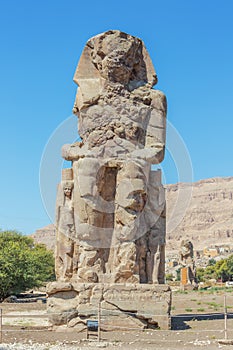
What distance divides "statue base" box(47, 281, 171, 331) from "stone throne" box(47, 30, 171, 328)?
2cm

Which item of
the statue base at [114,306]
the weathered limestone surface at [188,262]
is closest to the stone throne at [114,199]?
the statue base at [114,306]

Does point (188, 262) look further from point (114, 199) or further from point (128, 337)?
point (128, 337)

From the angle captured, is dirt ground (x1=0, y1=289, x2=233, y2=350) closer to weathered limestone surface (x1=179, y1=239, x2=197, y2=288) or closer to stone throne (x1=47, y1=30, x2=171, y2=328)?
stone throne (x1=47, y1=30, x2=171, y2=328)

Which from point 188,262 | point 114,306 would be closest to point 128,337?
point 114,306

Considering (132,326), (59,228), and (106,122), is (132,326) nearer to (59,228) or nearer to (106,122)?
(59,228)

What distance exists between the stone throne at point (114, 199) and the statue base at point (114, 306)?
2 cm

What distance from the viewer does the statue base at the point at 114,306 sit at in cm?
977

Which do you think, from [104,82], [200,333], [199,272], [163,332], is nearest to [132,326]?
[163,332]

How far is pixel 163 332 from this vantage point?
9523 millimetres

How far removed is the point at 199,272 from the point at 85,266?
5722 cm

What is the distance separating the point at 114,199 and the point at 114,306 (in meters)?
2.11

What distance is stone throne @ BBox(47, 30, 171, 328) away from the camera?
9.93 meters

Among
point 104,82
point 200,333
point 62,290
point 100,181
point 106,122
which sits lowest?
point 200,333

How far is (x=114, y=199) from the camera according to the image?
10758 millimetres
